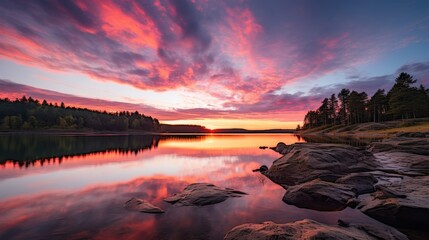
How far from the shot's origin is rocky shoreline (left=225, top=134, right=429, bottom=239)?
24.0 ft

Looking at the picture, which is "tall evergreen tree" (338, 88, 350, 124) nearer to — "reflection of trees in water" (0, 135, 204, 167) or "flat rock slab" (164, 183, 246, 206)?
"reflection of trees in water" (0, 135, 204, 167)

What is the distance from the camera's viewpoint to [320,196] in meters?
11.8

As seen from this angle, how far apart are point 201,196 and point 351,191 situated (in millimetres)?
9302

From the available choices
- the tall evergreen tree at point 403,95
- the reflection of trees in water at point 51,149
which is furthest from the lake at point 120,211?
the tall evergreen tree at point 403,95

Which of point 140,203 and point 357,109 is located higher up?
point 357,109

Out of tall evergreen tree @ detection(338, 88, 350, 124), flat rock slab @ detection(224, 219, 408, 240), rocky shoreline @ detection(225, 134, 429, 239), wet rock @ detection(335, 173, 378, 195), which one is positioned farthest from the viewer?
tall evergreen tree @ detection(338, 88, 350, 124)

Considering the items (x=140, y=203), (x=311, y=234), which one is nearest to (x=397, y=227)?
(x=311, y=234)

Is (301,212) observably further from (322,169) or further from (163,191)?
(163,191)

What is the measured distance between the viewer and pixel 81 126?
158 metres

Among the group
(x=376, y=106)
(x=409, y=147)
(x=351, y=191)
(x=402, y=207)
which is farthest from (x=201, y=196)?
(x=376, y=106)

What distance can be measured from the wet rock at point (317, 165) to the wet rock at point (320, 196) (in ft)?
13.5

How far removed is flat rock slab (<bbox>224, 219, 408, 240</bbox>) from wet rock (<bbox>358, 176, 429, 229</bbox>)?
1.04 meters

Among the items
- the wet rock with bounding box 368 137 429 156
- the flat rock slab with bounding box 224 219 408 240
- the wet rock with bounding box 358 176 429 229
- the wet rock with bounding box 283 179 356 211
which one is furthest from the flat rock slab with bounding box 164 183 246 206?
the wet rock with bounding box 368 137 429 156

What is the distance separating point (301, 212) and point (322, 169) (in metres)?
8.20
